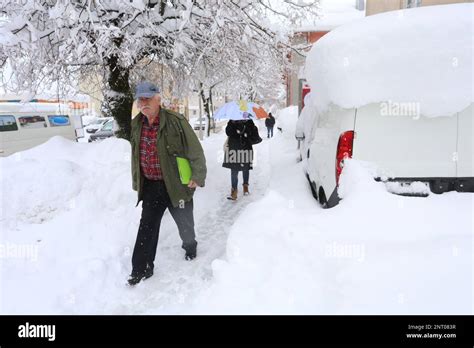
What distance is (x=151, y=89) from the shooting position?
3365 mm

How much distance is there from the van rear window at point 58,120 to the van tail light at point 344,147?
1444 cm

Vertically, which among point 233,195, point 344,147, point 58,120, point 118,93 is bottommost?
point 233,195

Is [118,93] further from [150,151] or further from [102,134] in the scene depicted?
[102,134]

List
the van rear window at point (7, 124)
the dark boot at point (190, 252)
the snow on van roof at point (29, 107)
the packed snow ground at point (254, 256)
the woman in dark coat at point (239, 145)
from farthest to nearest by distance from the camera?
the snow on van roof at point (29, 107) → the van rear window at point (7, 124) → the woman in dark coat at point (239, 145) → the dark boot at point (190, 252) → the packed snow ground at point (254, 256)

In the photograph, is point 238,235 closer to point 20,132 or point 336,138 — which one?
point 336,138

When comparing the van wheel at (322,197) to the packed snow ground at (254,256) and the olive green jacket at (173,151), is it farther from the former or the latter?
the olive green jacket at (173,151)

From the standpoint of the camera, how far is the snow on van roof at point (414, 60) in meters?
3.06

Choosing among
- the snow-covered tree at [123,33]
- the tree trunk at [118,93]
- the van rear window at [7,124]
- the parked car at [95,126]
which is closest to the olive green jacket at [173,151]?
the snow-covered tree at [123,33]

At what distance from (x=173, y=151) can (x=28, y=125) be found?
1270 centimetres

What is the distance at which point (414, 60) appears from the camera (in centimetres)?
312

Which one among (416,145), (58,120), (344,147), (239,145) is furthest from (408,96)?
(58,120)

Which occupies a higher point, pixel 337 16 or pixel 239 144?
pixel 337 16

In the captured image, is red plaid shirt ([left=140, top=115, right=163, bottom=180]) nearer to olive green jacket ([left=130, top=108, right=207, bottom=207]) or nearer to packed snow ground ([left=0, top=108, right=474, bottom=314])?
olive green jacket ([left=130, top=108, right=207, bottom=207])
